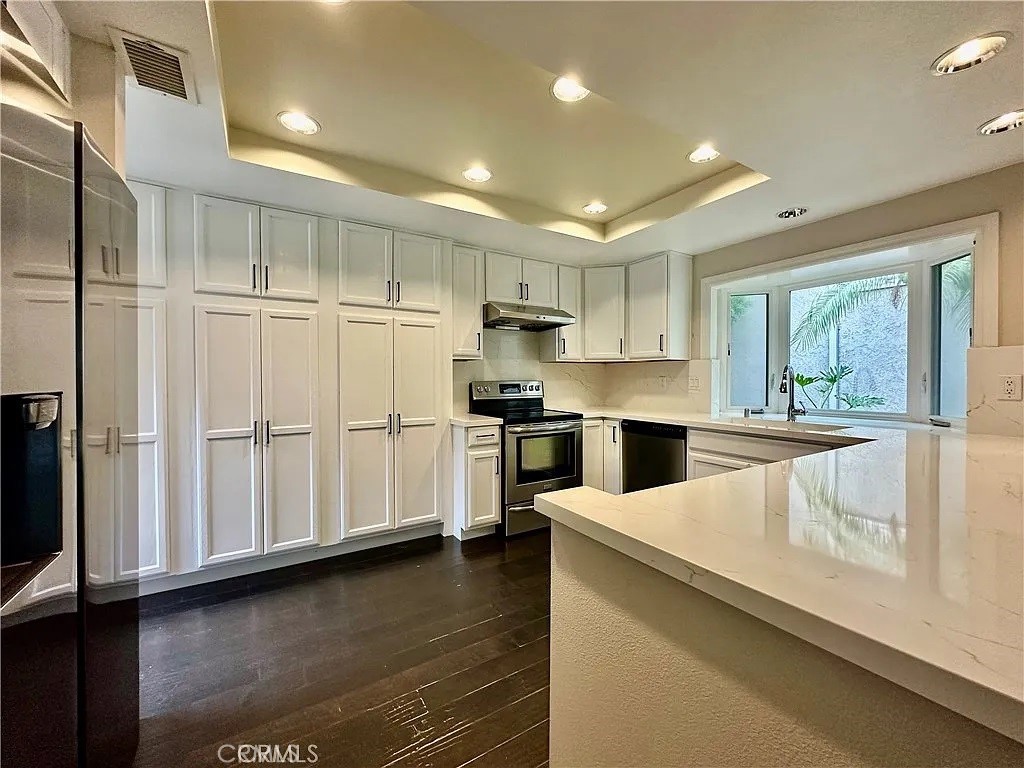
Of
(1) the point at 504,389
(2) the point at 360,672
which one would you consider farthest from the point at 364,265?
(2) the point at 360,672

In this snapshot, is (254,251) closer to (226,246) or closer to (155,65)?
(226,246)

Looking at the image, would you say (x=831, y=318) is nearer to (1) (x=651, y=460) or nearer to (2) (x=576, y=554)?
(1) (x=651, y=460)

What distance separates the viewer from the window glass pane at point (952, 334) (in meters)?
2.44

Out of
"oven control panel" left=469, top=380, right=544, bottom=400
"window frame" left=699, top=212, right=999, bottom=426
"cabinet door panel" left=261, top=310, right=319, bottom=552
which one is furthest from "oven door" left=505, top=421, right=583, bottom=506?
"cabinet door panel" left=261, top=310, right=319, bottom=552

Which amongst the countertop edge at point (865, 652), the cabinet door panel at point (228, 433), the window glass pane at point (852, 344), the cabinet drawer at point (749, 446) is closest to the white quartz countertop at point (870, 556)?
the countertop edge at point (865, 652)

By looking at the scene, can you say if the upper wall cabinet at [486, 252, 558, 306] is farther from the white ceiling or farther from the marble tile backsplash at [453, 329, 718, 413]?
the white ceiling

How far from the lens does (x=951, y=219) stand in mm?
2229

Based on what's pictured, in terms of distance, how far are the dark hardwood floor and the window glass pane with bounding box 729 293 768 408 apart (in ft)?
7.90

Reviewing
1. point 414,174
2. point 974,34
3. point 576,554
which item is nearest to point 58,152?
point 576,554

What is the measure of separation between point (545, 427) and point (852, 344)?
7.71 feet

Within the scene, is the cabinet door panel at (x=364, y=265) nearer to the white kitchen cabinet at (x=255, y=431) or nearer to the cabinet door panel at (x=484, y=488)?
the white kitchen cabinet at (x=255, y=431)

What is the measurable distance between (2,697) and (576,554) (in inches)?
40.1

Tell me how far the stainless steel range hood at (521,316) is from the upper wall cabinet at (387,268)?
442 mm

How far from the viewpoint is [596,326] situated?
12.8 ft
